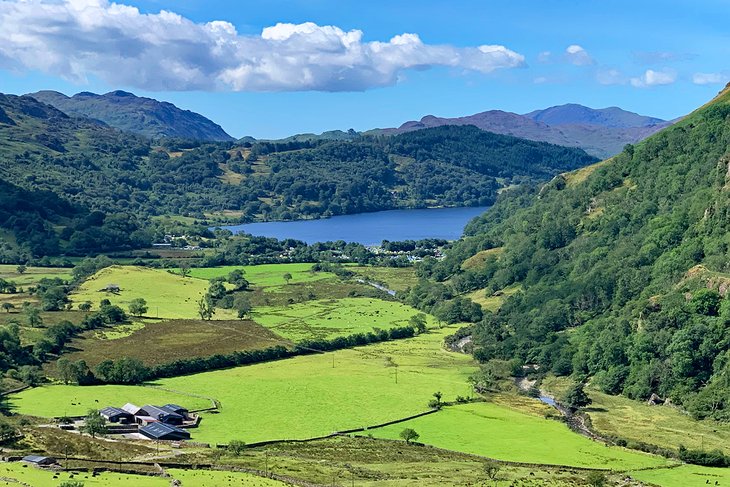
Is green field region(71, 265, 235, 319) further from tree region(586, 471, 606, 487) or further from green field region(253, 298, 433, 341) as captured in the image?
tree region(586, 471, 606, 487)

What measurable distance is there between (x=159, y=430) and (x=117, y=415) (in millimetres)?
7260

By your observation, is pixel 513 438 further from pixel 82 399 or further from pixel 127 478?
pixel 82 399

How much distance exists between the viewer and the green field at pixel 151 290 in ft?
523

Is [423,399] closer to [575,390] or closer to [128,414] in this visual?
[575,390]

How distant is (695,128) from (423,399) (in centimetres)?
9784

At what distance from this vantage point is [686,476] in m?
84.6

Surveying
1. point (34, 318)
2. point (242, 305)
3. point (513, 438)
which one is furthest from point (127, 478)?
point (242, 305)

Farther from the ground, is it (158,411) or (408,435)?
(158,411)

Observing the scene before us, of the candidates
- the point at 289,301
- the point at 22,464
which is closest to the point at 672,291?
the point at 289,301

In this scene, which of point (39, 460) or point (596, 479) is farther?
point (596, 479)

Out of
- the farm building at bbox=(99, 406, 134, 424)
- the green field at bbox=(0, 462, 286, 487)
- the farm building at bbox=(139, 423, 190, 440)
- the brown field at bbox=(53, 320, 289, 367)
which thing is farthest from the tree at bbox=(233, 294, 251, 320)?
the green field at bbox=(0, 462, 286, 487)

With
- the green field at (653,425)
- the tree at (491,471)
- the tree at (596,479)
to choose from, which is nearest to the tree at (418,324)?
the green field at (653,425)

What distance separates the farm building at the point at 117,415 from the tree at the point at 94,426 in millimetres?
3496

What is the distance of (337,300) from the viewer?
17962 cm
